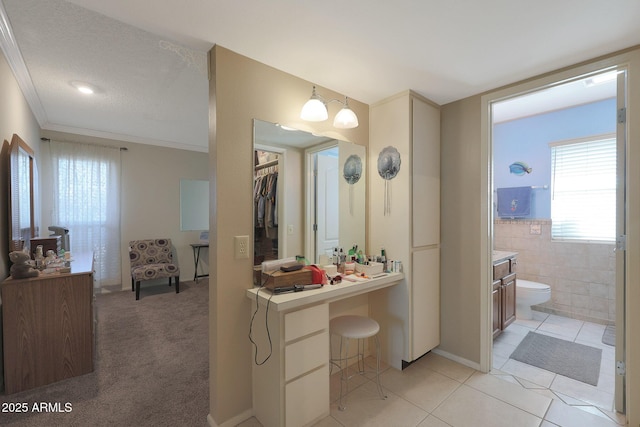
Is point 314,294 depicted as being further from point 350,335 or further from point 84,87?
point 84,87

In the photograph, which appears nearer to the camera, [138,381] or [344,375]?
[138,381]

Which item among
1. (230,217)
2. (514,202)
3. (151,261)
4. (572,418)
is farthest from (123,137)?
(572,418)

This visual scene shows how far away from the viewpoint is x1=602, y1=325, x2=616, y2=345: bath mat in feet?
9.04

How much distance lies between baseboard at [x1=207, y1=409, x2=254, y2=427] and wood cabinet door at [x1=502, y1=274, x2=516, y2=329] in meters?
2.56

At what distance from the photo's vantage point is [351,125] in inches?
82.7

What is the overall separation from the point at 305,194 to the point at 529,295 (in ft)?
9.68

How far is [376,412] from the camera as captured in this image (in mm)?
1881

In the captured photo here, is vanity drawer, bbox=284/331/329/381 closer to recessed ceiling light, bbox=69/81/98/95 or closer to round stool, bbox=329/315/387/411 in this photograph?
round stool, bbox=329/315/387/411

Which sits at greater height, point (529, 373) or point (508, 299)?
point (508, 299)

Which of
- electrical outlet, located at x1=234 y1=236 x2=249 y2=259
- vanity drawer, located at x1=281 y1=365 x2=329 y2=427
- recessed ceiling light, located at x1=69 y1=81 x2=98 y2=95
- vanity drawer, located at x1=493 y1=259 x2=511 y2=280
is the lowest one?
vanity drawer, located at x1=281 y1=365 x2=329 y2=427

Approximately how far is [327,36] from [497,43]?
3.39 ft

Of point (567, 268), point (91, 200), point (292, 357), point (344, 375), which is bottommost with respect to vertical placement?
point (344, 375)

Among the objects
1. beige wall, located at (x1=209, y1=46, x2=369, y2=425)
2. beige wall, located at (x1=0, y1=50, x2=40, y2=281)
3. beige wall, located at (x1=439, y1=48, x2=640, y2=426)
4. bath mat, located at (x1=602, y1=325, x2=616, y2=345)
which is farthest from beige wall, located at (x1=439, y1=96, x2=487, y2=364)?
beige wall, located at (x1=0, y1=50, x2=40, y2=281)

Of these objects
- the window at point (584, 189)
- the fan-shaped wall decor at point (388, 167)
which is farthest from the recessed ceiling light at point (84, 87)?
the window at point (584, 189)
